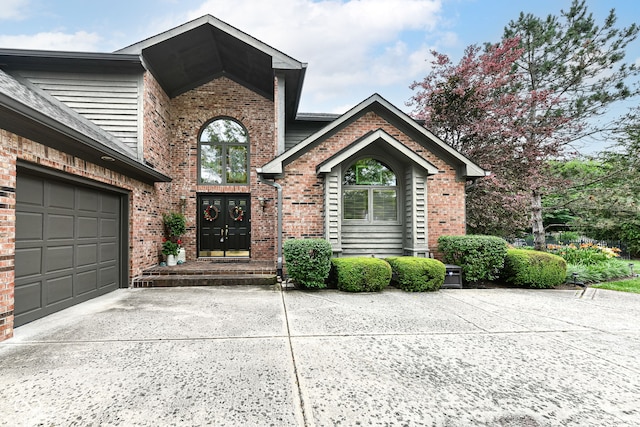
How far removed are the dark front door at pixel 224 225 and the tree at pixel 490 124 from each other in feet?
25.1

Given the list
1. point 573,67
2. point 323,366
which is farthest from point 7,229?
point 573,67

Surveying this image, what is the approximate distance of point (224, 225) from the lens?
9.20 m

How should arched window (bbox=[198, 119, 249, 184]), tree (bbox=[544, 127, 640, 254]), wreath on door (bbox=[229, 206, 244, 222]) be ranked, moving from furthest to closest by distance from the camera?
tree (bbox=[544, 127, 640, 254]), arched window (bbox=[198, 119, 249, 184]), wreath on door (bbox=[229, 206, 244, 222])

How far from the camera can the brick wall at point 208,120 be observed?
9055 millimetres

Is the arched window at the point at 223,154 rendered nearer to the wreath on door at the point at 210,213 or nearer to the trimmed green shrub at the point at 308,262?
the wreath on door at the point at 210,213

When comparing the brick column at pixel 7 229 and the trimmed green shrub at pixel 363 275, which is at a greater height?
Result: the brick column at pixel 7 229

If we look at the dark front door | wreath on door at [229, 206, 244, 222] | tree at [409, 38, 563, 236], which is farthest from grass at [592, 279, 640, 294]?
wreath on door at [229, 206, 244, 222]

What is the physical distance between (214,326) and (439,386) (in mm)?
2851

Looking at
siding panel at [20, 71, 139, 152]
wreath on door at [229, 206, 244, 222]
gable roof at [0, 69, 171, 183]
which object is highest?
siding panel at [20, 71, 139, 152]

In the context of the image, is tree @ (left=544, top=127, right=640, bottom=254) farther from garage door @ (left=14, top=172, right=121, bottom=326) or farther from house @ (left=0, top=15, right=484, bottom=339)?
garage door @ (left=14, top=172, right=121, bottom=326)

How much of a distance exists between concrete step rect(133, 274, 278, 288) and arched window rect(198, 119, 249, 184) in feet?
12.0

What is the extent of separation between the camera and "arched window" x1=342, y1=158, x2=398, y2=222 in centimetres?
752

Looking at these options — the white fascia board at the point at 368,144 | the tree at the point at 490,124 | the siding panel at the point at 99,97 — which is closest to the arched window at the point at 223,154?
the siding panel at the point at 99,97

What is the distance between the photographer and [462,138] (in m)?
10.2
